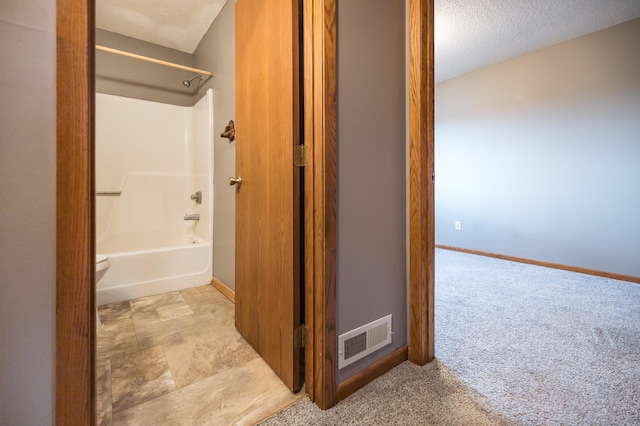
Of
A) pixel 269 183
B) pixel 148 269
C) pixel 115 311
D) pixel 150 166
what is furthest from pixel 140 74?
pixel 269 183

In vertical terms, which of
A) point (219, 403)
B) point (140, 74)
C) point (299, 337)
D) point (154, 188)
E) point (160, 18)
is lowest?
point (219, 403)

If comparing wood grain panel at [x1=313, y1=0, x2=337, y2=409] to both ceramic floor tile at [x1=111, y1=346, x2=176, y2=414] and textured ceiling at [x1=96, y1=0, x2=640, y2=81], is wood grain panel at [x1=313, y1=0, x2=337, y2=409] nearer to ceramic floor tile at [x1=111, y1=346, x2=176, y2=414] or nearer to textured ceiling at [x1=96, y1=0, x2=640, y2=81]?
ceramic floor tile at [x1=111, y1=346, x2=176, y2=414]

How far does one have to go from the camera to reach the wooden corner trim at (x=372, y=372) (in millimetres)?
1016

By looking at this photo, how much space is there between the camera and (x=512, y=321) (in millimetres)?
1682

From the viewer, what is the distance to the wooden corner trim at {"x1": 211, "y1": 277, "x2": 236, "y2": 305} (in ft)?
6.59

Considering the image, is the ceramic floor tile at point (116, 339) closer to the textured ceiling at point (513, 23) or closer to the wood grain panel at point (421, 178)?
the wood grain panel at point (421, 178)

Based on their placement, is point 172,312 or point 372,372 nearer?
point 372,372

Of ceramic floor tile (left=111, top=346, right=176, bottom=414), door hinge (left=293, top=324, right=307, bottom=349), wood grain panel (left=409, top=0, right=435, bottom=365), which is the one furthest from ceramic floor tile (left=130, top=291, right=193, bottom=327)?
wood grain panel (left=409, top=0, right=435, bottom=365)

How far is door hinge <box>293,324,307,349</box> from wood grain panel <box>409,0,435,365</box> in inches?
21.1

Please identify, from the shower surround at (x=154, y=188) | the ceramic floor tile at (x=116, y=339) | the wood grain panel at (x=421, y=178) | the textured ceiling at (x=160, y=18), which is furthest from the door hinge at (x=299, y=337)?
the textured ceiling at (x=160, y=18)

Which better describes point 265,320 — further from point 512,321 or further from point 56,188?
point 512,321

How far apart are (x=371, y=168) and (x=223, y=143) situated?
150 cm

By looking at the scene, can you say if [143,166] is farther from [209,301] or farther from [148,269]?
[209,301]

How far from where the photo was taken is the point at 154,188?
105 inches
